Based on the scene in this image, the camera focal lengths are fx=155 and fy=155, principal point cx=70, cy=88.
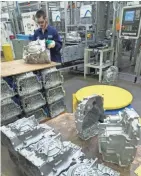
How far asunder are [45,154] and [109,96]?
4.33ft

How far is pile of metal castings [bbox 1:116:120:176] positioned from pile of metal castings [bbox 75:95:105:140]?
185 millimetres

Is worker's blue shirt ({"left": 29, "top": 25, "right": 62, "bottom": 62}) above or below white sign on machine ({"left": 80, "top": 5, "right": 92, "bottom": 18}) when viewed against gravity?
below

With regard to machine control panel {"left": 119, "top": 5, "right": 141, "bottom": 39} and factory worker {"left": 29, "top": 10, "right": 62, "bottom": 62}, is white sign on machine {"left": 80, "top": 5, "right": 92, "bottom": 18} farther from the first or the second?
factory worker {"left": 29, "top": 10, "right": 62, "bottom": 62}

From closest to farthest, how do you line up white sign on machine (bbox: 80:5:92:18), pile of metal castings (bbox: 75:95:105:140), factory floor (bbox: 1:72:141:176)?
pile of metal castings (bbox: 75:95:105:140) < factory floor (bbox: 1:72:141:176) < white sign on machine (bbox: 80:5:92:18)

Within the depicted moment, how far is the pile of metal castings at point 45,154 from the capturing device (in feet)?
2.35

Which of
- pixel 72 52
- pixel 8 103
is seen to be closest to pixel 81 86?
pixel 72 52

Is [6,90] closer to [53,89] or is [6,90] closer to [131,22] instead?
[53,89]

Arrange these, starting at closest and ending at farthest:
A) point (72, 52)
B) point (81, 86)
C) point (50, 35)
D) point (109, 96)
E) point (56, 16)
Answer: point (109, 96), point (50, 35), point (81, 86), point (72, 52), point (56, 16)

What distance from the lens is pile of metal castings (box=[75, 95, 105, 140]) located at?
985 mm

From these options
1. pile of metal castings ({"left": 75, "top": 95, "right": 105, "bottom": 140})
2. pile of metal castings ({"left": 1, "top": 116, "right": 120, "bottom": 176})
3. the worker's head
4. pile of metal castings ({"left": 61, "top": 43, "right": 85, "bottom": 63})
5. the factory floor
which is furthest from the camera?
pile of metal castings ({"left": 61, "top": 43, "right": 85, "bottom": 63})

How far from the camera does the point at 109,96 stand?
6.26 feet

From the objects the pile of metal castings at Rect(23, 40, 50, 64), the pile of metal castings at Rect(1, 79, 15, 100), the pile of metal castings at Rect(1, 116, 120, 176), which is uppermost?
the pile of metal castings at Rect(23, 40, 50, 64)

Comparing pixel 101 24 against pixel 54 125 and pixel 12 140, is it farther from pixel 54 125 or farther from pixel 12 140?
pixel 12 140

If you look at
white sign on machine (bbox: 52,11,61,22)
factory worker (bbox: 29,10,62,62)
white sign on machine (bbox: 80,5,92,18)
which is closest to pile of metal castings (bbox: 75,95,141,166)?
factory worker (bbox: 29,10,62,62)
